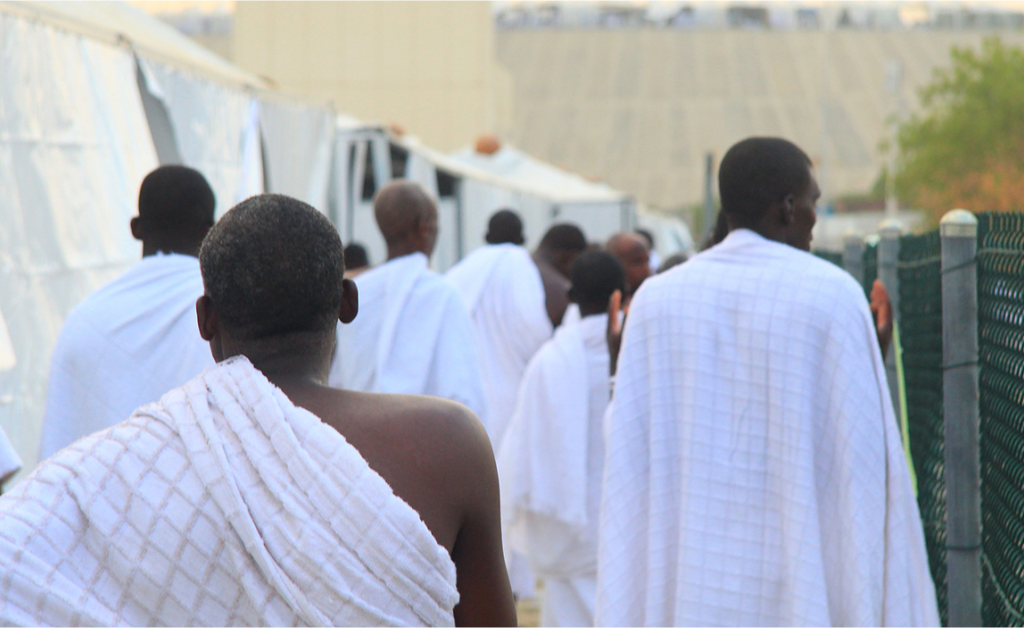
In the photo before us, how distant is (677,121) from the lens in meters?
108

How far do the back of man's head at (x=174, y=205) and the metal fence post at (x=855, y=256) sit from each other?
323 centimetres

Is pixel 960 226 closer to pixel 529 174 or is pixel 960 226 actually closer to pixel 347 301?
pixel 347 301

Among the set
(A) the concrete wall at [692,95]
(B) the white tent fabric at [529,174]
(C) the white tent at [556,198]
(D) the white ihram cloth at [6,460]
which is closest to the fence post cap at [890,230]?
(D) the white ihram cloth at [6,460]

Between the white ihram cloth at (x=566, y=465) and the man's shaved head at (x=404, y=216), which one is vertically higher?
the man's shaved head at (x=404, y=216)

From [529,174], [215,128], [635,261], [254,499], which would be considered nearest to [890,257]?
[635,261]

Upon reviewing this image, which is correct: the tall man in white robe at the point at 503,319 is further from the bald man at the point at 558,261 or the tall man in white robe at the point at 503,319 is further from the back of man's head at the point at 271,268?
the back of man's head at the point at 271,268

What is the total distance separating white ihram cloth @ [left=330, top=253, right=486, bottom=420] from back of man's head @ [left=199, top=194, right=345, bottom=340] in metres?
3.01

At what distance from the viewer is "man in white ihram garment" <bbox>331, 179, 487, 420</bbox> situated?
189 inches

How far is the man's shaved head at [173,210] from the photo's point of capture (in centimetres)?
342

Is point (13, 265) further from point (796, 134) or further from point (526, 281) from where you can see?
point (796, 134)

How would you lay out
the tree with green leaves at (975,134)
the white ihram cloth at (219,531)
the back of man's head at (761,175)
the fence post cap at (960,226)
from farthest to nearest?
the tree with green leaves at (975,134)
the fence post cap at (960,226)
the back of man's head at (761,175)
the white ihram cloth at (219,531)

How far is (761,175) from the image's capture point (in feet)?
10.6

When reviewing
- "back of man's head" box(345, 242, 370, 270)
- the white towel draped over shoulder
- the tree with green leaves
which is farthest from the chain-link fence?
the tree with green leaves

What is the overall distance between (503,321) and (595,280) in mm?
2134
